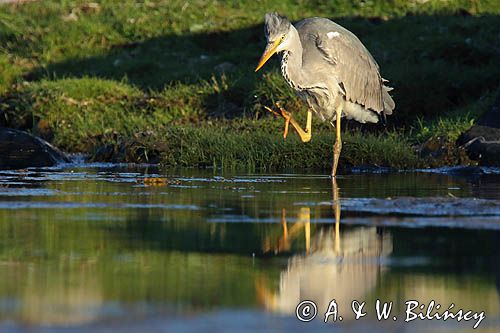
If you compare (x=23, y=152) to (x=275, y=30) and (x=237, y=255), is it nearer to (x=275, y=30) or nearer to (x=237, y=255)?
(x=275, y=30)

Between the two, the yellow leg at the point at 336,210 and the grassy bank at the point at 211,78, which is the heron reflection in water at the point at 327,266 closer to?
the yellow leg at the point at 336,210

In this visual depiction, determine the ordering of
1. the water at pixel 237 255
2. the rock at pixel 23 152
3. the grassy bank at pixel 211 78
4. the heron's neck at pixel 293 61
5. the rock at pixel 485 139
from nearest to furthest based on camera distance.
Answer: the water at pixel 237 255 < the heron's neck at pixel 293 61 < the rock at pixel 485 139 < the rock at pixel 23 152 < the grassy bank at pixel 211 78

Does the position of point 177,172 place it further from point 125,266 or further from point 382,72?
point 125,266

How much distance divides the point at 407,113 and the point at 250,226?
891cm

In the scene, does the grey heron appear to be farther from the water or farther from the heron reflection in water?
the heron reflection in water

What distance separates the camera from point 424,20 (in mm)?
19125

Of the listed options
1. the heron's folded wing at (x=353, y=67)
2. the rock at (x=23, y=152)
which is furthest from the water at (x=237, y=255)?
the rock at (x=23, y=152)

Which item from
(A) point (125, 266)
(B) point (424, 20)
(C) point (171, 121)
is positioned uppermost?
(B) point (424, 20)

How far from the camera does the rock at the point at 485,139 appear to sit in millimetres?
12273

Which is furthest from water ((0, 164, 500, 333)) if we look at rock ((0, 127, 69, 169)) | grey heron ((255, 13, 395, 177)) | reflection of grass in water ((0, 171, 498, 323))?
rock ((0, 127, 69, 169))

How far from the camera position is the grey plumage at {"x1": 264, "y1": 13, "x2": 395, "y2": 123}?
34.5 ft

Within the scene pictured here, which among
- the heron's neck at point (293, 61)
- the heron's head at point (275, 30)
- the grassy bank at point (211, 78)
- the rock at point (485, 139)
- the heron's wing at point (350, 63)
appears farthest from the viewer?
the grassy bank at point (211, 78)

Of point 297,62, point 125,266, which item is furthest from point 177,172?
point 125,266

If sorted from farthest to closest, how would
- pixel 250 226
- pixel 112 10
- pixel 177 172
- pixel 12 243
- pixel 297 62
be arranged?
1. pixel 112 10
2. pixel 177 172
3. pixel 297 62
4. pixel 250 226
5. pixel 12 243
